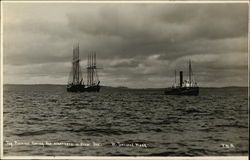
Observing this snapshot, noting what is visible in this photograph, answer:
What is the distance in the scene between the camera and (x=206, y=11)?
11.8ft

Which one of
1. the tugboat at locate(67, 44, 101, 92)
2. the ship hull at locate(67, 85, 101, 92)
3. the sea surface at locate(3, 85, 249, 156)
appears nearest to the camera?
the sea surface at locate(3, 85, 249, 156)

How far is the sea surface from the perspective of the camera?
354 cm

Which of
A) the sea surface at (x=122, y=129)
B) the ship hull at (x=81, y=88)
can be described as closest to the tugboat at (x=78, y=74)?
the ship hull at (x=81, y=88)

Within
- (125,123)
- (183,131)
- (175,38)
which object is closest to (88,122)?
(125,123)

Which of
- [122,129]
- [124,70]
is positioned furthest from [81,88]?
[122,129]

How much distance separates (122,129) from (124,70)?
567 millimetres

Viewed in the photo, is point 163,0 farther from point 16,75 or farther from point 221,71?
point 16,75

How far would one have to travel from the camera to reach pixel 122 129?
12.1 feet

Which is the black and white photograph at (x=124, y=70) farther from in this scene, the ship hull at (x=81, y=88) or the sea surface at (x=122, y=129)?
the ship hull at (x=81, y=88)

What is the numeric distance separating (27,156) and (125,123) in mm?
935

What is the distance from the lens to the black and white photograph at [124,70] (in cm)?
356

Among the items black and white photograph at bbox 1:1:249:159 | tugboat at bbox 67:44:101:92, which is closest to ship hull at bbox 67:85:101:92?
tugboat at bbox 67:44:101:92

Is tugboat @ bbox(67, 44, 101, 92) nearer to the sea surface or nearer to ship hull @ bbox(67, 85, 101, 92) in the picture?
ship hull @ bbox(67, 85, 101, 92)

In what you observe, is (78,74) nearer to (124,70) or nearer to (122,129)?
(124,70)
